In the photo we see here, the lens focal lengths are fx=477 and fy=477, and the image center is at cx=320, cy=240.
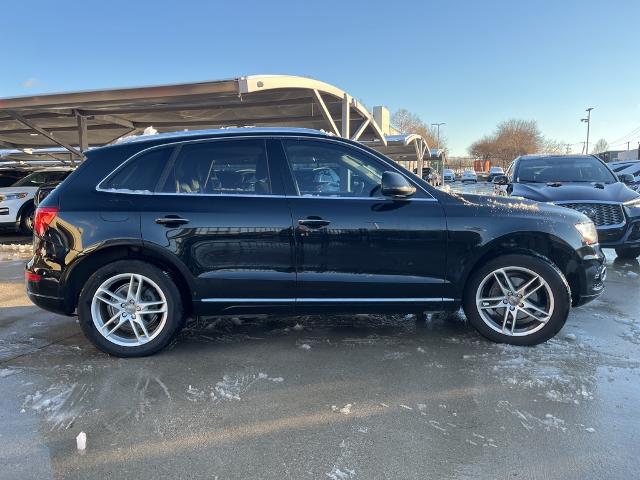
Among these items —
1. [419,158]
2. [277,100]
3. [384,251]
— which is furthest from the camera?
[419,158]

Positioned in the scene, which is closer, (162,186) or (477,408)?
(477,408)

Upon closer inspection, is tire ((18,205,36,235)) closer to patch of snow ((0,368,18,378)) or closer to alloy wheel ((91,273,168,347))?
patch of snow ((0,368,18,378))

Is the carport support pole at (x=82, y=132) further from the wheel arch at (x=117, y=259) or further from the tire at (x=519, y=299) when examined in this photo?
the tire at (x=519, y=299)

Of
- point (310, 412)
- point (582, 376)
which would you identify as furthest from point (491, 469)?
point (582, 376)

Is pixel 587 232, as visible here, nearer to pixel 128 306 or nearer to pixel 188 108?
pixel 128 306

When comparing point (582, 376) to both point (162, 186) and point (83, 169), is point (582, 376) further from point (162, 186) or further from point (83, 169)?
point (83, 169)

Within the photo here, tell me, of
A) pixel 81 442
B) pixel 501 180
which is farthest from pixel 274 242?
pixel 501 180

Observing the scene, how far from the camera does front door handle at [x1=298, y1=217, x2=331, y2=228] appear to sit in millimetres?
3795

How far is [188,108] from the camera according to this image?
13680 millimetres

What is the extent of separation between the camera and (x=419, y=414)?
300cm

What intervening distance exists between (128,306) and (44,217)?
980mm

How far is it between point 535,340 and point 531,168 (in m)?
4.89

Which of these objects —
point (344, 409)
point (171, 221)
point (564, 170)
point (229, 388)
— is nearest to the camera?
point (344, 409)

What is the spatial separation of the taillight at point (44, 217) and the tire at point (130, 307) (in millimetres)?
562
